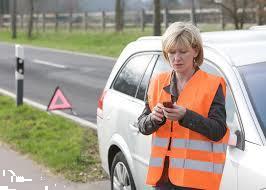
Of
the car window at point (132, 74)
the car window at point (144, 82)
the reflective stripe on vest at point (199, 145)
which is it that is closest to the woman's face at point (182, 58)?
the reflective stripe on vest at point (199, 145)

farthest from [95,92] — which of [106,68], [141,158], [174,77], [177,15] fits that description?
[177,15]

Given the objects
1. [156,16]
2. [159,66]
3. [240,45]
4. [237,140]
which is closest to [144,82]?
[159,66]

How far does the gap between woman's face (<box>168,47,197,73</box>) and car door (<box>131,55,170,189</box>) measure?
137 centimetres

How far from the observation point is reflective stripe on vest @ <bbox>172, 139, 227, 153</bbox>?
3459 mm

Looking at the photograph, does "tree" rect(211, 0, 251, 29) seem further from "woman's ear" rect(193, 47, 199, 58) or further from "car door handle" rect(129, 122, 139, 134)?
"woman's ear" rect(193, 47, 199, 58)

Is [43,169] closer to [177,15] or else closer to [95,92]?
[95,92]

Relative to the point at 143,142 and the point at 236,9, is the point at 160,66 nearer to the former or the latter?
the point at 143,142

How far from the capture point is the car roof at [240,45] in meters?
4.21

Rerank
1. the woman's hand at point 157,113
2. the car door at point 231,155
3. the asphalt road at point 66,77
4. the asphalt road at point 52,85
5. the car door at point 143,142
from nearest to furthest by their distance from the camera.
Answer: the woman's hand at point 157,113 → the car door at point 231,155 → the car door at point 143,142 → the asphalt road at point 52,85 → the asphalt road at point 66,77

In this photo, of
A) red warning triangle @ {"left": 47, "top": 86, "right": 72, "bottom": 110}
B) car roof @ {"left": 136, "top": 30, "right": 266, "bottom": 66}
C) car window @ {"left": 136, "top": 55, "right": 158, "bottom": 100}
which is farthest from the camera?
red warning triangle @ {"left": 47, "top": 86, "right": 72, "bottom": 110}

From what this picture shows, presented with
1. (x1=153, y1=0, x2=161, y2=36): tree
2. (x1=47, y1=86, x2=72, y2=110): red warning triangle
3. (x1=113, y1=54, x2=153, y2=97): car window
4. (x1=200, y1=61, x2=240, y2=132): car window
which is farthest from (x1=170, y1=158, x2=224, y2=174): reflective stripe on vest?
(x1=153, y1=0, x2=161, y2=36): tree

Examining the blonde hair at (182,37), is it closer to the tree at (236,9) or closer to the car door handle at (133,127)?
A: the car door handle at (133,127)

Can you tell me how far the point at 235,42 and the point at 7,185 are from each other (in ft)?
10.7

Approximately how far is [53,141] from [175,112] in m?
5.33
